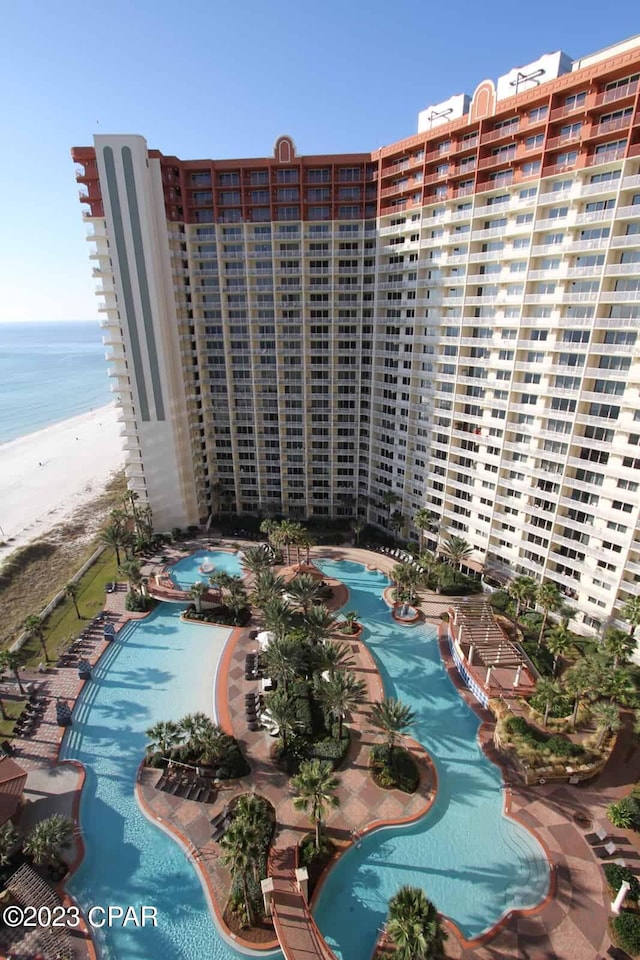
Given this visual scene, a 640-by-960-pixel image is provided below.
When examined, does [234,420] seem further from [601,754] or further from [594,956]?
[594,956]

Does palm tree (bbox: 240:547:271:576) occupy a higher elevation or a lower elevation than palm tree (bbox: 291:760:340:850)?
higher

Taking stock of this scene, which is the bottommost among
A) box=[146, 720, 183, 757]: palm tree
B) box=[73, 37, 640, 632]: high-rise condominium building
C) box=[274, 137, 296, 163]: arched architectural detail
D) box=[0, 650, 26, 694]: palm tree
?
box=[146, 720, 183, 757]: palm tree

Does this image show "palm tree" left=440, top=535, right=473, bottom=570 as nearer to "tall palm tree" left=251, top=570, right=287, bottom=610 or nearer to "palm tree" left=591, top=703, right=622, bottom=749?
"tall palm tree" left=251, top=570, right=287, bottom=610

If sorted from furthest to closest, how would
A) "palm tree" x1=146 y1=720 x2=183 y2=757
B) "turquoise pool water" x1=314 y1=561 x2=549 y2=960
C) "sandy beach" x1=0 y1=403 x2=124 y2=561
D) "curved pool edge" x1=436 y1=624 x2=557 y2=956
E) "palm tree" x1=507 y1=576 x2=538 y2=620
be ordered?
1. "sandy beach" x1=0 y1=403 x2=124 y2=561
2. "palm tree" x1=507 y1=576 x2=538 y2=620
3. "palm tree" x1=146 y1=720 x2=183 y2=757
4. "turquoise pool water" x1=314 y1=561 x2=549 y2=960
5. "curved pool edge" x1=436 y1=624 x2=557 y2=956

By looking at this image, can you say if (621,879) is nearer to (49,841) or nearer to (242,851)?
(242,851)

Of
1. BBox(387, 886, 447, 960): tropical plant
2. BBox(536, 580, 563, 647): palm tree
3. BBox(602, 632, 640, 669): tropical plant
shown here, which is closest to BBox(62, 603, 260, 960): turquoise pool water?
BBox(387, 886, 447, 960): tropical plant

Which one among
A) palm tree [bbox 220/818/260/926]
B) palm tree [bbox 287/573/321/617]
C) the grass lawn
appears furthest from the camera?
the grass lawn

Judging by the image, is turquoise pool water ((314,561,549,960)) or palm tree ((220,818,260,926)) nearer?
palm tree ((220,818,260,926))

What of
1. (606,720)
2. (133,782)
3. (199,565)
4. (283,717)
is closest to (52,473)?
(199,565)
